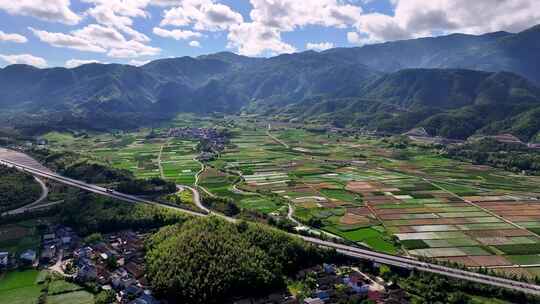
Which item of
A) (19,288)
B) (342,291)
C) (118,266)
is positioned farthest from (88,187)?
(342,291)

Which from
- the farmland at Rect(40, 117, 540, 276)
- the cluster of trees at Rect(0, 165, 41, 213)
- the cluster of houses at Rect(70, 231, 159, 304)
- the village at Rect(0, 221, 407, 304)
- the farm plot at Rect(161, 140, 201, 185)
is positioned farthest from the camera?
the farm plot at Rect(161, 140, 201, 185)

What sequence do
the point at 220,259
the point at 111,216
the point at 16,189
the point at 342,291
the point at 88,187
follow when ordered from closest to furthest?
the point at 342,291 < the point at 220,259 < the point at 111,216 < the point at 16,189 < the point at 88,187

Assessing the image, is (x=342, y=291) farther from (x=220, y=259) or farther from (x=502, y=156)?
(x=502, y=156)

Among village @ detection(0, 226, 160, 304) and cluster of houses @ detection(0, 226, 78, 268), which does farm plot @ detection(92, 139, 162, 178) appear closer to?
cluster of houses @ detection(0, 226, 78, 268)

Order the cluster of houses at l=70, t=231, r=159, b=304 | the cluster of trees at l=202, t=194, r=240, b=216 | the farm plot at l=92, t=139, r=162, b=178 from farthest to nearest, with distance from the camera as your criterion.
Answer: the farm plot at l=92, t=139, r=162, b=178 < the cluster of trees at l=202, t=194, r=240, b=216 < the cluster of houses at l=70, t=231, r=159, b=304

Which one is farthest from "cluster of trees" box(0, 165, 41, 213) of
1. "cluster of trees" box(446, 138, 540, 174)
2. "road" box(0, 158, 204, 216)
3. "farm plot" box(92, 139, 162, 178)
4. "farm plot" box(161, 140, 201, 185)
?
"cluster of trees" box(446, 138, 540, 174)

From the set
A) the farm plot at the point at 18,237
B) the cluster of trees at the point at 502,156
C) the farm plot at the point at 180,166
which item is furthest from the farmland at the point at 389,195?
the farm plot at the point at 18,237
